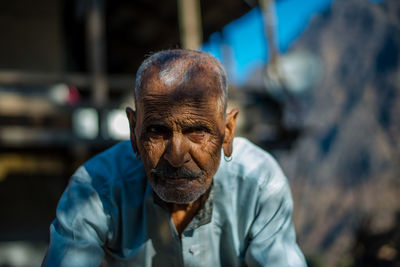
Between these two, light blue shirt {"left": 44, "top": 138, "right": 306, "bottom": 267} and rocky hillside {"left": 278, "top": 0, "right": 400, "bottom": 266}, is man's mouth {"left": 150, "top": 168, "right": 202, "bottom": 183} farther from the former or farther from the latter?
rocky hillside {"left": 278, "top": 0, "right": 400, "bottom": 266}

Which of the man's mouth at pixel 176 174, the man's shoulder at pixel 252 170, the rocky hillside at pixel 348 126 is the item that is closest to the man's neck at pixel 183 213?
the man's shoulder at pixel 252 170

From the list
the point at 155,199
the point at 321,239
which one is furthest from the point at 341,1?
the point at 155,199

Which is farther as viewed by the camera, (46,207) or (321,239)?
(321,239)

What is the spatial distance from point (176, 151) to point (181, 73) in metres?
0.25

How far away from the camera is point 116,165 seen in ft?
5.19

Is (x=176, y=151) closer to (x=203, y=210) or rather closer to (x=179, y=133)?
(x=179, y=133)

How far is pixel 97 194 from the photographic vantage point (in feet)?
4.75

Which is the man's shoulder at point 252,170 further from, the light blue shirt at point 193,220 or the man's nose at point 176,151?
the man's nose at point 176,151

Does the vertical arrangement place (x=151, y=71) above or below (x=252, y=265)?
above

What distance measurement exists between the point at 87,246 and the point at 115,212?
182 mm

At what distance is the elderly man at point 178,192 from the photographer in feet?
4.20

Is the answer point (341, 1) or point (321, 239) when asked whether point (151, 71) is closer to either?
point (321, 239)

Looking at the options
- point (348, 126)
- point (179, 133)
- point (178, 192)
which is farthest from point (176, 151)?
point (348, 126)

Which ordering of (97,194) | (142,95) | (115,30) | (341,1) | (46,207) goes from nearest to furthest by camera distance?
1. (142,95)
2. (97,194)
3. (46,207)
4. (115,30)
5. (341,1)
